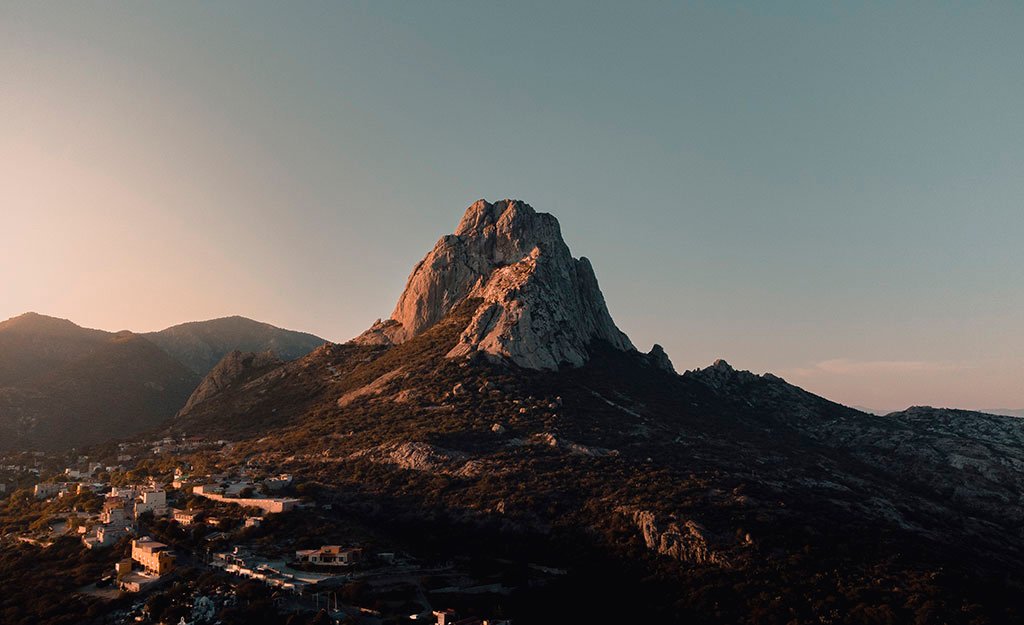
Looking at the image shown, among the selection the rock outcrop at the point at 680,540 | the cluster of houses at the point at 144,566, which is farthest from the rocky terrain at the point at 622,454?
the cluster of houses at the point at 144,566

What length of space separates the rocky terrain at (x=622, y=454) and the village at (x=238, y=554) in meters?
10.8

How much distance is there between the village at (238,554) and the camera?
60.3 meters

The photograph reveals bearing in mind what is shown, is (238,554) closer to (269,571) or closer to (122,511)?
(269,571)

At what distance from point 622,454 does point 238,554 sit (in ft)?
187

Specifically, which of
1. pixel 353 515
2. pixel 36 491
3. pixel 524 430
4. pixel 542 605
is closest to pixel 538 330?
pixel 524 430

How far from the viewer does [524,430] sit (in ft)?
364

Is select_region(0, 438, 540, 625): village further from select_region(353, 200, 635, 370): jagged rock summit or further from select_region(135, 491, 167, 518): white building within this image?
select_region(353, 200, 635, 370): jagged rock summit

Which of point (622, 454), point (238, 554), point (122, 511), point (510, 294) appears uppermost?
point (510, 294)

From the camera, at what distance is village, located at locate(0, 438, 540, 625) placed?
60.3 meters

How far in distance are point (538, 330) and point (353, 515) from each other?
67496 millimetres

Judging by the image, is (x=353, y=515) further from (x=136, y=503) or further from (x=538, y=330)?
(x=538, y=330)

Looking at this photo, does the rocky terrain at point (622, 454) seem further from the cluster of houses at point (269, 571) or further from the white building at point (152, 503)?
the white building at point (152, 503)

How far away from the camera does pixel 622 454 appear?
103562 millimetres

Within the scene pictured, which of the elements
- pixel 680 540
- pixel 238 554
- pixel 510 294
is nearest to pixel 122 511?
pixel 238 554
